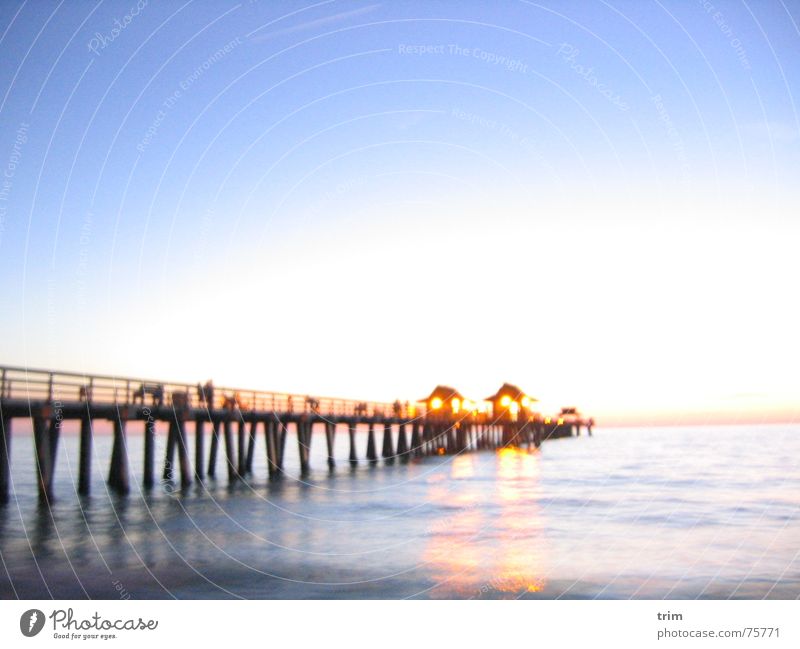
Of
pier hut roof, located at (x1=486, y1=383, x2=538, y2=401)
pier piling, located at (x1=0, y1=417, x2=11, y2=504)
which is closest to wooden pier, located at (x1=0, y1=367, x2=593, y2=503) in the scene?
pier piling, located at (x1=0, y1=417, x2=11, y2=504)

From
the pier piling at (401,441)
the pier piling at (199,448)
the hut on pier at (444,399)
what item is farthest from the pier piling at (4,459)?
the hut on pier at (444,399)

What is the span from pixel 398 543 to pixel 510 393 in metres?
47.4

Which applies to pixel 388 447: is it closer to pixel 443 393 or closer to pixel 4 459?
pixel 443 393

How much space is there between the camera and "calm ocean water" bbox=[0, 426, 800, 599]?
12.4 meters

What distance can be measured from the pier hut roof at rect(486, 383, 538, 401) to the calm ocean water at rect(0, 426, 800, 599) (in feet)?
109

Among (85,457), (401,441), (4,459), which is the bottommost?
(401,441)

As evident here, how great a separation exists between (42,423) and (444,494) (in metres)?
14.8

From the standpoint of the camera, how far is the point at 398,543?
1675cm

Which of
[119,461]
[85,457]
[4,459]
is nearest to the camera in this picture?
[4,459]

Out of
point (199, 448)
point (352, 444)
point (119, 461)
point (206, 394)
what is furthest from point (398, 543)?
point (352, 444)

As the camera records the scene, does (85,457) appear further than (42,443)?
Yes

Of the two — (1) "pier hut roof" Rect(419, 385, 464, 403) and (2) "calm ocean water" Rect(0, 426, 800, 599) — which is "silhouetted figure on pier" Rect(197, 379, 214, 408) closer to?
(2) "calm ocean water" Rect(0, 426, 800, 599)
